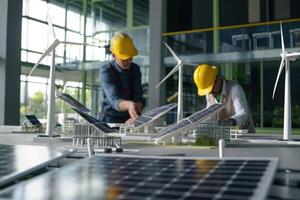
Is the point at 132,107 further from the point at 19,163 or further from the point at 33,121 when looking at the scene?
the point at 19,163

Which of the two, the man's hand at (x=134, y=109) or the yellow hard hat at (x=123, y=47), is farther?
the yellow hard hat at (x=123, y=47)

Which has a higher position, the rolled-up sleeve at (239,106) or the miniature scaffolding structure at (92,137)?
the rolled-up sleeve at (239,106)

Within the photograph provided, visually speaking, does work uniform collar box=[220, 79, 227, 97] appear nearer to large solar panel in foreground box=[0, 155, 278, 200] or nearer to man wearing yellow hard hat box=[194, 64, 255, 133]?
man wearing yellow hard hat box=[194, 64, 255, 133]

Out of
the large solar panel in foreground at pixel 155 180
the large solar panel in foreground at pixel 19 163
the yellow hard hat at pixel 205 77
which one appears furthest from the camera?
the yellow hard hat at pixel 205 77

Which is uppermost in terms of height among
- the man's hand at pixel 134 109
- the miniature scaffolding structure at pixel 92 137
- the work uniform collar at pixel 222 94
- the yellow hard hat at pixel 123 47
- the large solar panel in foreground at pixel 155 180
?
the yellow hard hat at pixel 123 47

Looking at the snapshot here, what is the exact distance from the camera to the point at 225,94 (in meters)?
4.55

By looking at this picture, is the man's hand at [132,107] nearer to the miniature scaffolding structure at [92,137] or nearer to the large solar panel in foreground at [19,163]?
the miniature scaffolding structure at [92,137]

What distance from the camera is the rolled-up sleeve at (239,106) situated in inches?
170

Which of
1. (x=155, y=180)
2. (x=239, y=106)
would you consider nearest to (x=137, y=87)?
(x=239, y=106)

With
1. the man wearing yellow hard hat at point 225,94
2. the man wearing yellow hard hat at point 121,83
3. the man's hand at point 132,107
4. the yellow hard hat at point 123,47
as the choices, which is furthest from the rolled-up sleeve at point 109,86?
the man wearing yellow hard hat at point 225,94

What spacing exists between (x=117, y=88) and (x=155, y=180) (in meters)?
3.46

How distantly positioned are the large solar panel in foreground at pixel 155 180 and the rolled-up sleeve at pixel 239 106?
9.86 ft

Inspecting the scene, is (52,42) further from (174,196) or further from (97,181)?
(174,196)

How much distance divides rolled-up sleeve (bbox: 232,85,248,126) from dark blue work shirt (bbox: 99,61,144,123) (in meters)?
1.08
